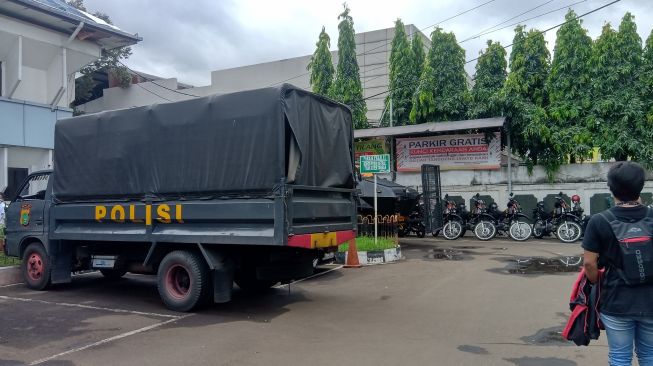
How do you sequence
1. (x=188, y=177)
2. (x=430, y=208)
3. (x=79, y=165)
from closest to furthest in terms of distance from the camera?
(x=188, y=177) < (x=79, y=165) < (x=430, y=208)

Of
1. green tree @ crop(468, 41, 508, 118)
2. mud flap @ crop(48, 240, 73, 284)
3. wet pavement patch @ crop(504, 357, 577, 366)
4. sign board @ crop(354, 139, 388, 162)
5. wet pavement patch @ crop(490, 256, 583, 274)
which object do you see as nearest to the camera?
wet pavement patch @ crop(504, 357, 577, 366)

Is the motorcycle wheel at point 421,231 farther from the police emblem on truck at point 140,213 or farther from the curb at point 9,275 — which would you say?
the curb at point 9,275

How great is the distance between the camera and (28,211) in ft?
29.6

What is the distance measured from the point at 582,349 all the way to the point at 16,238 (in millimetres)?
9137

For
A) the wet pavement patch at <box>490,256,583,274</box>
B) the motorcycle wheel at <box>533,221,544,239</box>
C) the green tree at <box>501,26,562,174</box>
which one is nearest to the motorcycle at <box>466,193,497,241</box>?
the motorcycle wheel at <box>533,221,544,239</box>

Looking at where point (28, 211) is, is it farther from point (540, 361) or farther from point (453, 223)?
point (453, 223)

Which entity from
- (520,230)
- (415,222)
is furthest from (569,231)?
(415,222)

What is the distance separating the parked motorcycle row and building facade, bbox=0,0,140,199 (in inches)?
488

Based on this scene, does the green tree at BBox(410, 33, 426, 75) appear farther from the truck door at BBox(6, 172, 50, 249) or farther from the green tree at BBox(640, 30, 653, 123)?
the truck door at BBox(6, 172, 50, 249)

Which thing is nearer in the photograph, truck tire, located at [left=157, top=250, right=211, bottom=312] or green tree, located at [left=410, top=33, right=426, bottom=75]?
truck tire, located at [left=157, top=250, right=211, bottom=312]

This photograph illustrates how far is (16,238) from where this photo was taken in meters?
9.24

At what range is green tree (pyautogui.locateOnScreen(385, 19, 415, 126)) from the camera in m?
21.3

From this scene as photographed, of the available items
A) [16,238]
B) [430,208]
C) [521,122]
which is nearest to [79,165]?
[16,238]

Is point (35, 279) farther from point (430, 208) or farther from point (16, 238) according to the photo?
point (430, 208)
